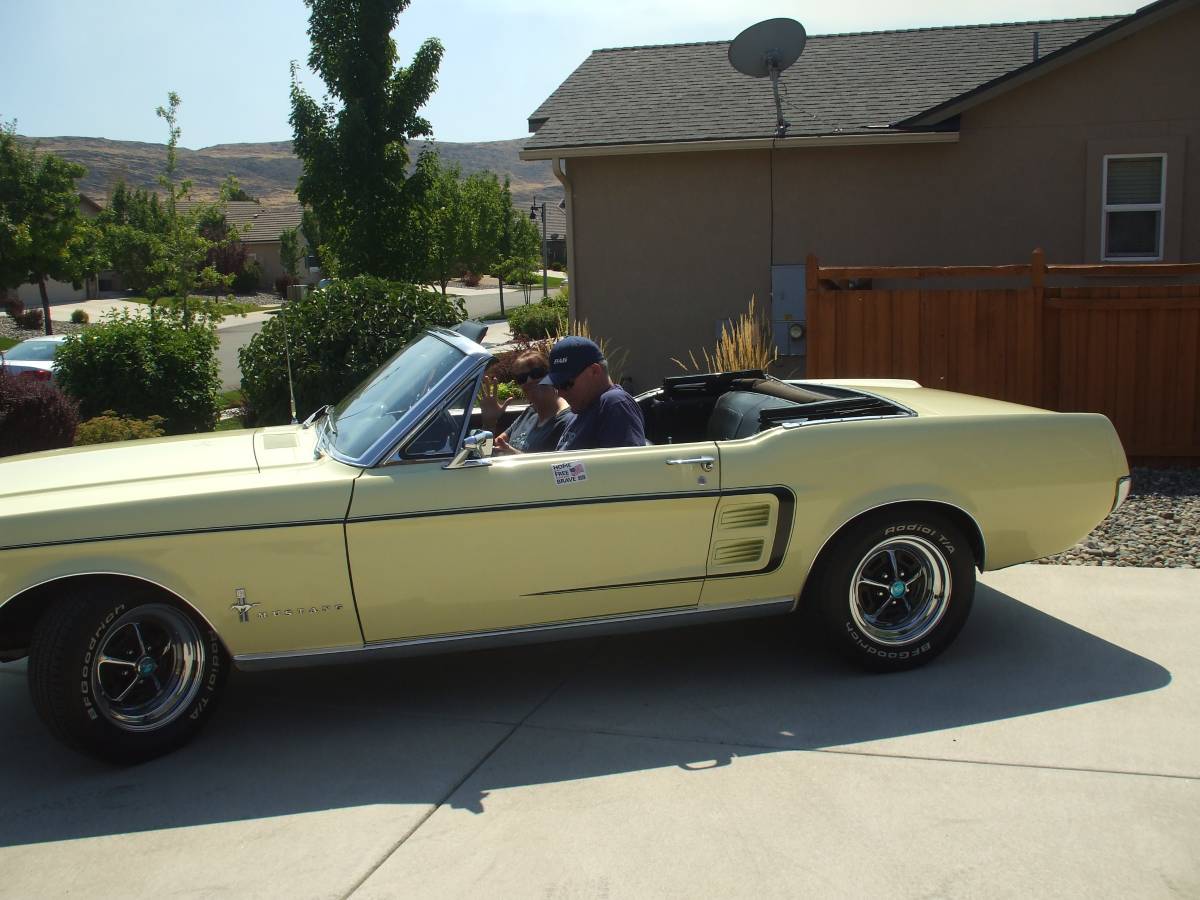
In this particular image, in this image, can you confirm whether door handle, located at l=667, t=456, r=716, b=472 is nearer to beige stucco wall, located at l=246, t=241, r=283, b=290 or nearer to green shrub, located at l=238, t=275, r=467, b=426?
green shrub, located at l=238, t=275, r=467, b=426

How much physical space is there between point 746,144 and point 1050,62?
10.8 ft

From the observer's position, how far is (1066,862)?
11.2ft

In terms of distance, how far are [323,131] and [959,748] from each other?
678 inches

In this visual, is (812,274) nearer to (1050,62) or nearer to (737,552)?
(1050,62)

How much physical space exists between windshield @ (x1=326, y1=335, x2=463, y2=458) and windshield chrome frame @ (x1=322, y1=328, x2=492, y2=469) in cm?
3

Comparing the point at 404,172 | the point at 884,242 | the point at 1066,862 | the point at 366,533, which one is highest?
the point at 404,172

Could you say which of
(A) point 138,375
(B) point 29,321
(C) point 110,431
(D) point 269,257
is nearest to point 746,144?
(A) point 138,375

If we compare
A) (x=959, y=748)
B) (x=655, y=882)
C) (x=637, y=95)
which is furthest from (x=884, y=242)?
(x=655, y=882)

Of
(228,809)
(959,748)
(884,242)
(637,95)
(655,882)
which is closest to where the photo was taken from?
(655,882)

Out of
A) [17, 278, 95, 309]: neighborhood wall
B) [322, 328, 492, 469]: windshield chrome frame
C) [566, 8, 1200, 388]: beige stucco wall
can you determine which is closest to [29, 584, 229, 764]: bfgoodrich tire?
[322, 328, 492, 469]: windshield chrome frame

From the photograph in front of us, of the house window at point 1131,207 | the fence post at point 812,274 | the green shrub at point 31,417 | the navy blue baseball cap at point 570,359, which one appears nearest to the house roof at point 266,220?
the green shrub at point 31,417

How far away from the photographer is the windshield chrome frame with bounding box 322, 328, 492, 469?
4375mm

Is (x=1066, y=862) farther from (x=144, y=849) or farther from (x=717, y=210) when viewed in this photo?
(x=717, y=210)

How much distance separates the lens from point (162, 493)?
165 inches
